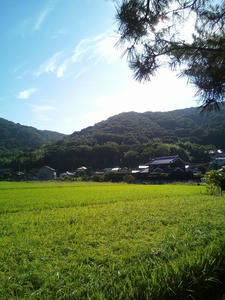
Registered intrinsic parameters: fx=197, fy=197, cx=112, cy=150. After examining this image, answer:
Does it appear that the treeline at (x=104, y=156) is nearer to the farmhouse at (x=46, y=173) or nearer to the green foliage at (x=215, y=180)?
the farmhouse at (x=46, y=173)

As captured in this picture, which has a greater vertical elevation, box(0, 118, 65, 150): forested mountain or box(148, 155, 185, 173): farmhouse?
box(0, 118, 65, 150): forested mountain

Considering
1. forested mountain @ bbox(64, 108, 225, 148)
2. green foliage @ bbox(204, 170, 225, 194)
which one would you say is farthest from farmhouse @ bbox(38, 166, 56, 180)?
green foliage @ bbox(204, 170, 225, 194)

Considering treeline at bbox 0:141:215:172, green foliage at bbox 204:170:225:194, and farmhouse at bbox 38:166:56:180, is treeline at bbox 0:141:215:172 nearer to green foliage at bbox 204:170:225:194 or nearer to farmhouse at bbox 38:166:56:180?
farmhouse at bbox 38:166:56:180

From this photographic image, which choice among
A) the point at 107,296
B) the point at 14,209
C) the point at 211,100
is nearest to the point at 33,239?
the point at 107,296

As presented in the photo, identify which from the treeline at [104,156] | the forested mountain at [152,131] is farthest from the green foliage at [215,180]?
the treeline at [104,156]

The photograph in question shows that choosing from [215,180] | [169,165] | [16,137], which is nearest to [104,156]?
[169,165]

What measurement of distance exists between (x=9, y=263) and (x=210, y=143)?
Answer: 220 ft

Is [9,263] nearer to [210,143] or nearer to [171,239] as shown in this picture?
[171,239]

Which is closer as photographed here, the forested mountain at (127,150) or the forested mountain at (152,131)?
the forested mountain at (127,150)

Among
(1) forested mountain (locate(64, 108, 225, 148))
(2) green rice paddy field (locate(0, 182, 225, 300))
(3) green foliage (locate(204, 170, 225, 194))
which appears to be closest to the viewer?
(2) green rice paddy field (locate(0, 182, 225, 300))

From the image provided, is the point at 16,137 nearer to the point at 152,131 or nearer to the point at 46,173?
the point at 46,173

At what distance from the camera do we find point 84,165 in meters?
64.5

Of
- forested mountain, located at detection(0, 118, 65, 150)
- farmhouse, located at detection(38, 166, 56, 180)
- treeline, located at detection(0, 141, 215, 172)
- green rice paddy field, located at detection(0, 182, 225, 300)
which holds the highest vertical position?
forested mountain, located at detection(0, 118, 65, 150)

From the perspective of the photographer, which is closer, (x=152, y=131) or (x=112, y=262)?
(x=112, y=262)
